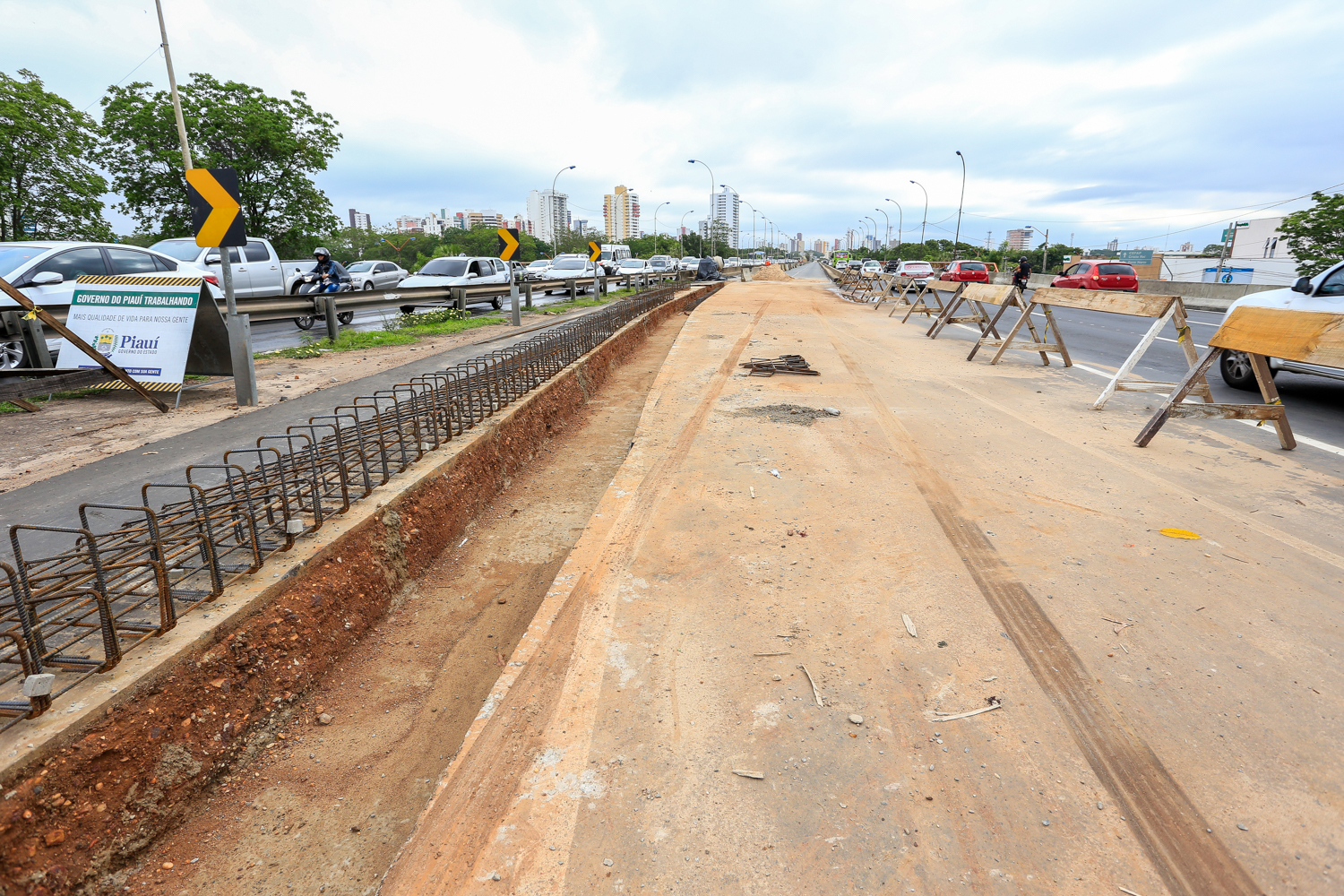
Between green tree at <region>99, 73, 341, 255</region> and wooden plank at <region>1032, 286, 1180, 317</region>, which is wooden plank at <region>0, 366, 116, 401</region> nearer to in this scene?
wooden plank at <region>1032, 286, 1180, 317</region>

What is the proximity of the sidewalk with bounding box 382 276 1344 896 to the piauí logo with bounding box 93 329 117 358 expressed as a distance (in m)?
6.20

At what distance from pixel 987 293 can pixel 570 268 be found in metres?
20.8

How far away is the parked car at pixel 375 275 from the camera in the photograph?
21.1 meters

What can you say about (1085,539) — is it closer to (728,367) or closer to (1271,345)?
(1271,345)

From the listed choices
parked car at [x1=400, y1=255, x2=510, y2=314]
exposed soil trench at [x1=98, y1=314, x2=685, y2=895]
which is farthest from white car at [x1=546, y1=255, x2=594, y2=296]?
exposed soil trench at [x1=98, y1=314, x2=685, y2=895]

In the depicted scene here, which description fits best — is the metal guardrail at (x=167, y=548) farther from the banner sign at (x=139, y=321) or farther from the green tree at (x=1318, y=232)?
the green tree at (x=1318, y=232)

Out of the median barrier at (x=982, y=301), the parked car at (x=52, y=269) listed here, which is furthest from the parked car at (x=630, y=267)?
the parked car at (x=52, y=269)

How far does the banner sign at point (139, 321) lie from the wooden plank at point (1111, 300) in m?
10.5

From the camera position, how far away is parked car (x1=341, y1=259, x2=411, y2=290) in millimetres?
21062

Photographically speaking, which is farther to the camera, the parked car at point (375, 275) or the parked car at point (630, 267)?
the parked car at point (630, 267)

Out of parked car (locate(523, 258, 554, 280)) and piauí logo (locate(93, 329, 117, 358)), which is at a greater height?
parked car (locate(523, 258, 554, 280))

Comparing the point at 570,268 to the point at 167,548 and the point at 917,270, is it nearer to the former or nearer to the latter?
the point at 917,270

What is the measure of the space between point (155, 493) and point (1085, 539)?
20.6ft

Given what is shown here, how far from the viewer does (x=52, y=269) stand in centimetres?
870
